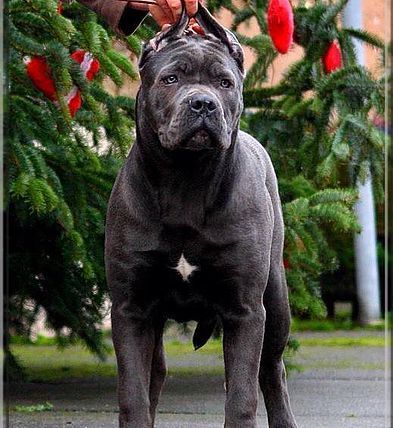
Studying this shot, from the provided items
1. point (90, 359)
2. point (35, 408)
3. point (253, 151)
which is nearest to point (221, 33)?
point (253, 151)

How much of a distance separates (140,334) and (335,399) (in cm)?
298

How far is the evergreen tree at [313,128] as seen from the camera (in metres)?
6.26

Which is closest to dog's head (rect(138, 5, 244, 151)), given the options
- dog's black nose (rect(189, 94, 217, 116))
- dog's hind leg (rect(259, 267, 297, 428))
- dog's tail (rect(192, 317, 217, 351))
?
dog's black nose (rect(189, 94, 217, 116))

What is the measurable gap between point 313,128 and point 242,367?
309cm

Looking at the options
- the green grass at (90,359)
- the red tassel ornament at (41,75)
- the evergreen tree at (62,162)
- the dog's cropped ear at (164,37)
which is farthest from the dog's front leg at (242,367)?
the green grass at (90,359)

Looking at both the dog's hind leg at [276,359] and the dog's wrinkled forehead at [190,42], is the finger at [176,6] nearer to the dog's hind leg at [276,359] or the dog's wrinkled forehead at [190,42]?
the dog's wrinkled forehead at [190,42]

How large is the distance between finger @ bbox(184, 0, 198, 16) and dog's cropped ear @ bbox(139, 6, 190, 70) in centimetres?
2

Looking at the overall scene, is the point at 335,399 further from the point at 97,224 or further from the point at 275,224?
the point at 275,224

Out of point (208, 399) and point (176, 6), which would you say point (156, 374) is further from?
point (208, 399)

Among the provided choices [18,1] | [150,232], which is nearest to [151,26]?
[18,1]

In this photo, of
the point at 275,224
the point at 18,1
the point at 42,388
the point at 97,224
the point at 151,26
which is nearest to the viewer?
the point at 275,224

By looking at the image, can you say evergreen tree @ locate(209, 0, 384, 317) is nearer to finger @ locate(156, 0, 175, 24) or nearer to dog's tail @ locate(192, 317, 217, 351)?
dog's tail @ locate(192, 317, 217, 351)

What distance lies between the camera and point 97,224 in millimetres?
5773

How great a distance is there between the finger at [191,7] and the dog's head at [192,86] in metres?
0.03
